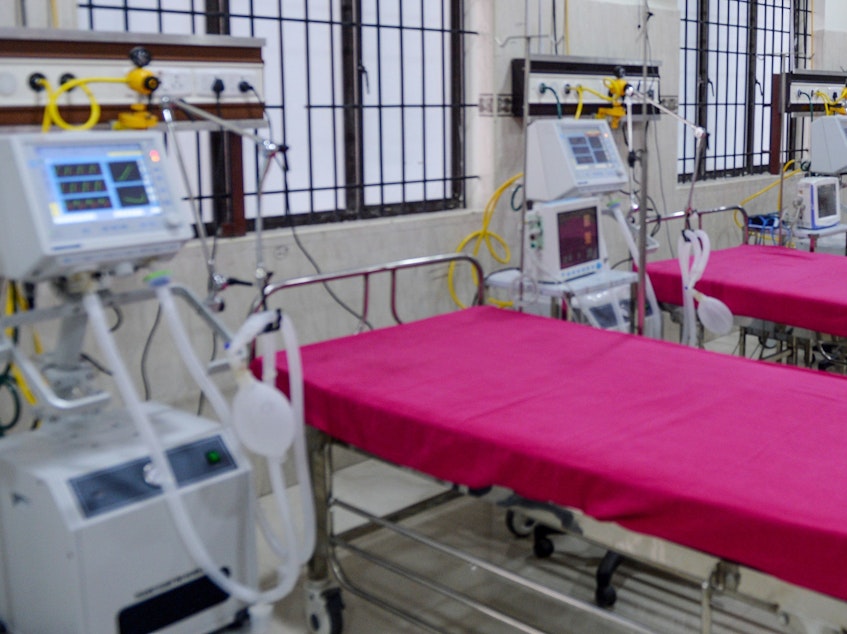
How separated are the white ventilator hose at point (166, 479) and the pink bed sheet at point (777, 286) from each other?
228 centimetres

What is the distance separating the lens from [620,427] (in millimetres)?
2195

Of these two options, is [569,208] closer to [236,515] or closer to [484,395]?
[484,395]

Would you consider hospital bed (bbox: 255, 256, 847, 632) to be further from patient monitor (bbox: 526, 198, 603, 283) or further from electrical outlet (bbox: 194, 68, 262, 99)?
electrical outlet (bbox: 194, 68, 262, 99)

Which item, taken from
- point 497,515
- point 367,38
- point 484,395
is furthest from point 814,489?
point 367,38

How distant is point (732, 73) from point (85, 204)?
536cm

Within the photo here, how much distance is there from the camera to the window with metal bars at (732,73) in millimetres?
6051

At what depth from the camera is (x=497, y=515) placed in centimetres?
352

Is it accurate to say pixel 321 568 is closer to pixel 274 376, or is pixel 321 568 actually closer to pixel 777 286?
pixel 274 376

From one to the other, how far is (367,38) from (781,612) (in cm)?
290

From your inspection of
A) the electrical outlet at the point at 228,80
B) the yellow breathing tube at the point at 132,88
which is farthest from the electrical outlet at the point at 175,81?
the yellow breathing tube at the point at 132,88

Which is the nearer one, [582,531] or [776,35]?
[582,531]

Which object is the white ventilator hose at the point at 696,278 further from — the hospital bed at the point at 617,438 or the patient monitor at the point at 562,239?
the hospital bed at the point at 617,438

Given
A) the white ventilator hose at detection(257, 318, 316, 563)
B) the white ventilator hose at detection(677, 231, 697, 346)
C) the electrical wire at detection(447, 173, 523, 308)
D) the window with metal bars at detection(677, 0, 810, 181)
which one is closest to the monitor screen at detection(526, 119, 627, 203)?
the white ventilator hose at detection(677, 231, 697, 346)

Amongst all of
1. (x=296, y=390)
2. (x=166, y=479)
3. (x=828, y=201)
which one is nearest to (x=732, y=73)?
(x=828, y=201)
